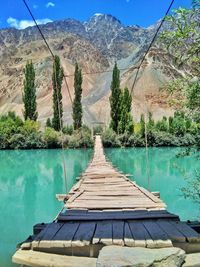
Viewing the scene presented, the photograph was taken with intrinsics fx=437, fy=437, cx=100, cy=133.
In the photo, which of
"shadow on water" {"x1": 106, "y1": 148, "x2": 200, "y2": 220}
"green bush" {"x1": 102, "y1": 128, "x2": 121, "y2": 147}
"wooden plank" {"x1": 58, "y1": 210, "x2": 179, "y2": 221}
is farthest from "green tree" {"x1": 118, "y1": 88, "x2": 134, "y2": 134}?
"wooden plank" {"x1": 58, "y1": 210, "x2": 179, "y2": 221}

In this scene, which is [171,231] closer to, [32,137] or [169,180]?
[169,180]

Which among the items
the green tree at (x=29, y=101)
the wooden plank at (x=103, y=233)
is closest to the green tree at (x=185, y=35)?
the wooden plank at (x=103, y=233)

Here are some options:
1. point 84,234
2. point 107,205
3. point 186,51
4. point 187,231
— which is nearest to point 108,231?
point 84,234

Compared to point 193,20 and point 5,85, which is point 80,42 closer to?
point 5,85

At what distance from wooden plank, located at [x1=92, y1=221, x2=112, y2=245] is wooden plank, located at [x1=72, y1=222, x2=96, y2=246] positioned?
→ 0.04 m

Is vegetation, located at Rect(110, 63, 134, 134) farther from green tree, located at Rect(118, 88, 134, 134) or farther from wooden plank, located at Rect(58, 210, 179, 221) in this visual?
wooden plank, located at Rect(58, 210, 179, 221)

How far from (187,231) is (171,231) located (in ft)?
0.43

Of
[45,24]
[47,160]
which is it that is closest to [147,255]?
[47,160]

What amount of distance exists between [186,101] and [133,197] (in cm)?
195

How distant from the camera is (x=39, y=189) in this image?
14789 mm

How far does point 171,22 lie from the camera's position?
4.75 m

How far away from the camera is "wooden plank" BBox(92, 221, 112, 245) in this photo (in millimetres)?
3254

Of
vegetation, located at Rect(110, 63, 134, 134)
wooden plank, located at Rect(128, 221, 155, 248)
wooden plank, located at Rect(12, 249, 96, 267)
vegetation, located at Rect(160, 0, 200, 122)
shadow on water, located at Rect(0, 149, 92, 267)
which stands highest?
vegetation, located at Rect(110, 63, 134, 134)

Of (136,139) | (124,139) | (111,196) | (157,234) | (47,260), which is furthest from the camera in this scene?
(124,139)
